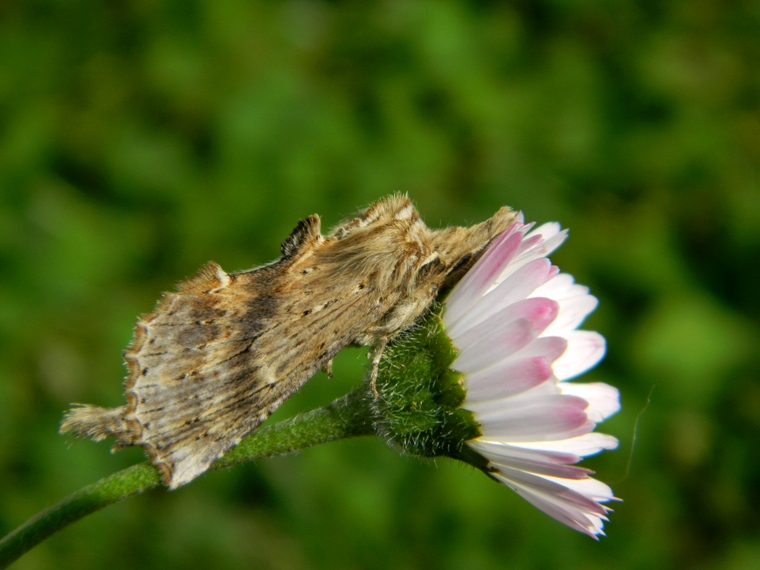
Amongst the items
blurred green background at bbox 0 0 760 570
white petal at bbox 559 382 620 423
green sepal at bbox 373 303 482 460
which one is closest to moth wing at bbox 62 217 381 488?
green sepal at bbox 373 303 482 460

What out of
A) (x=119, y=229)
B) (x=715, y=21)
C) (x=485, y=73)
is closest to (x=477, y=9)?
(x=485, y=73)

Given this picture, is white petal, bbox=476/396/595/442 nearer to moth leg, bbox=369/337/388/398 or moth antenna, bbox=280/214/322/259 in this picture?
moth leg, bbox=369/337/388/398

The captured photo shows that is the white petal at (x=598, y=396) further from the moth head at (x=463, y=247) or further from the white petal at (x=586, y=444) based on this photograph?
the moth head at (x=463, y=247)

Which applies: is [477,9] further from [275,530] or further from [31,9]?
[275,530]

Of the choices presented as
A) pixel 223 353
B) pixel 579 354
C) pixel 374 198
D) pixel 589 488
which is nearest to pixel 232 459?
pixel 223 353

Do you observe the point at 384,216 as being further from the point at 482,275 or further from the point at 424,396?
the point at 424,396

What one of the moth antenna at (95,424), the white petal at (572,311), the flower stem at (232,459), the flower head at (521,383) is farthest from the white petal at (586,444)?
the moth antenna at (95,424)
